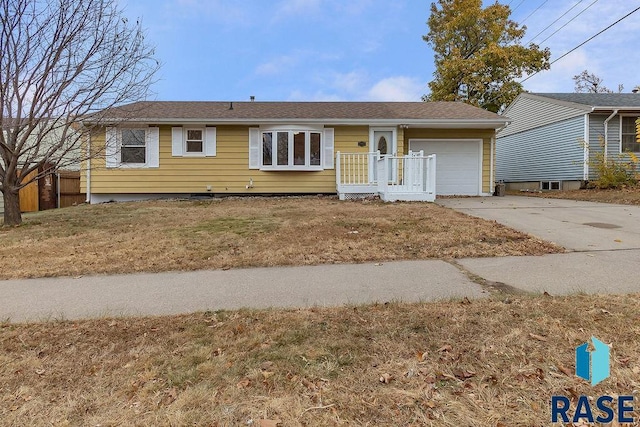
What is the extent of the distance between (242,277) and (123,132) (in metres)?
11.0

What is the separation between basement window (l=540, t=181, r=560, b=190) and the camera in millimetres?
17609

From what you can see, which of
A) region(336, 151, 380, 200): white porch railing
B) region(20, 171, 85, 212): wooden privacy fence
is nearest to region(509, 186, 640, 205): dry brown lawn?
region(336, 151, 380, 200): white porch railing

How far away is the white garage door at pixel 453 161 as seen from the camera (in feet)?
47.6

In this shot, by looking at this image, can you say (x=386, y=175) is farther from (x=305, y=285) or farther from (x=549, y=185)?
(x=549, y=185)

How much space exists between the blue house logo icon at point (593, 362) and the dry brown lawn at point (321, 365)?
0.05 metres

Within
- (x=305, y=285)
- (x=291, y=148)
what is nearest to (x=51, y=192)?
(x=291, y=148)

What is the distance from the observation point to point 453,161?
1455 centimetres

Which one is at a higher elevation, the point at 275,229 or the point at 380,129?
the point at 380,129

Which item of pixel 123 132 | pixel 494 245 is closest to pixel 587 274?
pixel 494 245

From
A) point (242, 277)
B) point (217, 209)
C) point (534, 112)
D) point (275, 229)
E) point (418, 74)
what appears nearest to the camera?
point (242, 277)

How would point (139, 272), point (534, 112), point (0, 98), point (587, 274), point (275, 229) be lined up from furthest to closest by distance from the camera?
point (534, 112) < point (0, 98) < point (275, 229) < point (139, 272) < point (587, 274)

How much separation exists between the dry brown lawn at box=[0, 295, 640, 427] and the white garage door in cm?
1150

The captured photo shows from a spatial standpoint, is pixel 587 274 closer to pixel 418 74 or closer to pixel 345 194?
pixel 345 194

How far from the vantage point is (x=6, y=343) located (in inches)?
114
